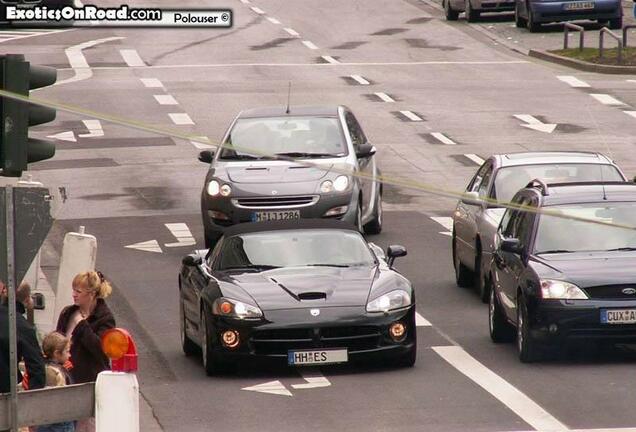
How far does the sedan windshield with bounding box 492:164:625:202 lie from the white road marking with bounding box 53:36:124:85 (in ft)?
73.8

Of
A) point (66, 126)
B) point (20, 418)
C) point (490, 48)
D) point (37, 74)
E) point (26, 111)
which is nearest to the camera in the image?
point (20, 418)

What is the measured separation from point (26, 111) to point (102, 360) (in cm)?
226

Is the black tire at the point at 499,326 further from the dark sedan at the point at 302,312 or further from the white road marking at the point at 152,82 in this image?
the white road marking at the point at 152,82

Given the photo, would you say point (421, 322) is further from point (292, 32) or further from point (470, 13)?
point (470, 13)

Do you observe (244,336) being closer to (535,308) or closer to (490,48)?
(535,308)

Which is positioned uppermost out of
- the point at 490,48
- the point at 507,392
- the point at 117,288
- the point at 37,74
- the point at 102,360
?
the point at 37,74

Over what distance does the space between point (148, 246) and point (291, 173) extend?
2457 millimetres

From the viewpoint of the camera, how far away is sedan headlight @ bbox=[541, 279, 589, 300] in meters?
16.6

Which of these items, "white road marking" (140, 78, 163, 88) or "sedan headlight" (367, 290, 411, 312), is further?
"white road marking" (140, 78, 163, 88)

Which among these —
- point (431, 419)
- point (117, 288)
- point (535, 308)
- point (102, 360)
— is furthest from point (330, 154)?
point (102, 360)

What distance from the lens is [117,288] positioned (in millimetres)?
22031

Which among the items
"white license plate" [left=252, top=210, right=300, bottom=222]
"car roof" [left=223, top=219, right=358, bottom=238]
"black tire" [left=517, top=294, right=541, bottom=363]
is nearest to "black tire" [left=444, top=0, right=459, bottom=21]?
"white license plate" [left=252, top=210, right=300, bottom=222]

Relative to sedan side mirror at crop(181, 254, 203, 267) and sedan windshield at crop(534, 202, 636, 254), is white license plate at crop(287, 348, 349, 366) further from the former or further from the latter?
sedan windshield at crop(534, 202, 636, 254)

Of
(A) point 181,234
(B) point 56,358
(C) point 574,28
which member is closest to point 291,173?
(A) point 181,234
